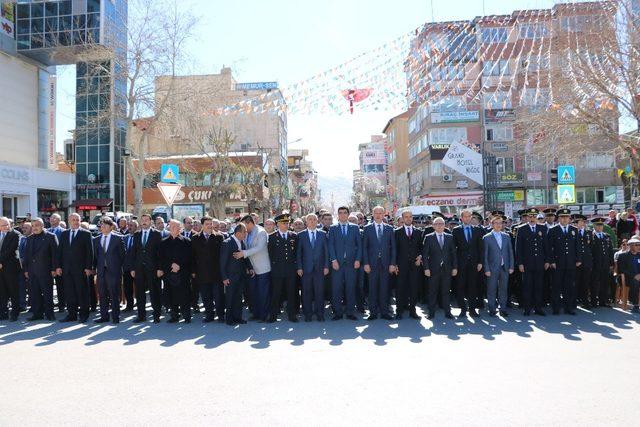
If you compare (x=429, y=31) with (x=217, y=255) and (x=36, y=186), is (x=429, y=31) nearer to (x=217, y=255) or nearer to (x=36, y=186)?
(x=217, y=255)

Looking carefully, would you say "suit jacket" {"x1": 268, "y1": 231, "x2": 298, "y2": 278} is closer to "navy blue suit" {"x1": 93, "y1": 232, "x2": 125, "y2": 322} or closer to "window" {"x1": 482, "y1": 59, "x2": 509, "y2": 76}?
"navy blue suit" {"x1": 93, "y1": 232, "x2": 125, "y2": 322}

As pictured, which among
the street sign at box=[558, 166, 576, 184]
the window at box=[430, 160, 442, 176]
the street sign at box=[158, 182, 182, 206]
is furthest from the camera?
the window at box=[430, 160, 442, 176]

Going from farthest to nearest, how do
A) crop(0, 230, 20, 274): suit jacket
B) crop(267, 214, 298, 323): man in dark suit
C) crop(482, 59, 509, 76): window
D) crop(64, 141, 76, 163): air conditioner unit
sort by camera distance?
crop(64, 141, 76, 163): air conditioner unit → crop(482, 59, 509, 76): window → crop(0, 230, 20, 274): suit jacket → crop(267, 214, 298, 323): man in dark suit

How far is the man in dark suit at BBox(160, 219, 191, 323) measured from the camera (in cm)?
1016

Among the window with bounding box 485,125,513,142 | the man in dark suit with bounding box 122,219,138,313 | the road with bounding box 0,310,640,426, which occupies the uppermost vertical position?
the window with bounding box 485,125,513,142

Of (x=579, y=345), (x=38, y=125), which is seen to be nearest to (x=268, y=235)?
(x=579, y=345)

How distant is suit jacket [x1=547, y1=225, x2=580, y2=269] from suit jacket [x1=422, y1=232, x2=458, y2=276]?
2102 mm

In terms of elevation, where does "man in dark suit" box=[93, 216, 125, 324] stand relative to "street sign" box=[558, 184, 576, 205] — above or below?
below

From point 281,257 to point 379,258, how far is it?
1871 mm

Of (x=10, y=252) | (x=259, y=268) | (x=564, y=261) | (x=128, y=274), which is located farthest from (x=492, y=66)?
(x=10, y=252)

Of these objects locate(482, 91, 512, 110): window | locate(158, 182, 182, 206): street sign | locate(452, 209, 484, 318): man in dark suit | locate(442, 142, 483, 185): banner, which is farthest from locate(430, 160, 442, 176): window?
locate(452, 209, 484, 318): man in dark suit

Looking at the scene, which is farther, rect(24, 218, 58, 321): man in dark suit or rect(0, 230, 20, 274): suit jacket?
rect(0, 230, 20, 274): suit jacket

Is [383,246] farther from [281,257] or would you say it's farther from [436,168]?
[436,168]

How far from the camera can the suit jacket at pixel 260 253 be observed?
10.2 metres
